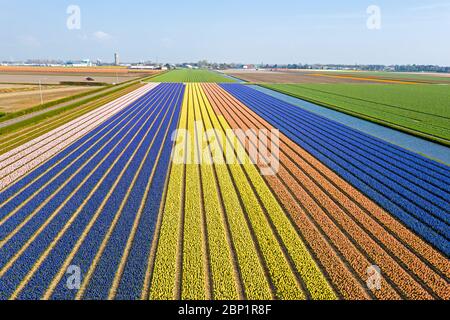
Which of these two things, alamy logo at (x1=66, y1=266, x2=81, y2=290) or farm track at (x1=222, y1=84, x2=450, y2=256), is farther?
farm track at (x1=222, y1=84, x2=450, y2=256)

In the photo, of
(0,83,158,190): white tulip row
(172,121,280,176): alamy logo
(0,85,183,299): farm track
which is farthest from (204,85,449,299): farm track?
(0,83,158,190): white tulip row

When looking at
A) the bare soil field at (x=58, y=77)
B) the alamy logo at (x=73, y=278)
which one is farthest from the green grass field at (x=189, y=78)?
the alamy logo at (x=73, y=278)

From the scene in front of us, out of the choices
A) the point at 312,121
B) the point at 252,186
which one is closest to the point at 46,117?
the point at 252,186

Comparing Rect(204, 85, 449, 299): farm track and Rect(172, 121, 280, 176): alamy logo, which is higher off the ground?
Rect(172, 121, 280, 176): alamy logo

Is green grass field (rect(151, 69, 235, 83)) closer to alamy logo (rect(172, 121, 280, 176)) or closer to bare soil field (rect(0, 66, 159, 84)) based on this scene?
bare soil field (rect(0, 66, 159, 84))

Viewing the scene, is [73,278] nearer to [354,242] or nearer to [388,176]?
[354,242]
